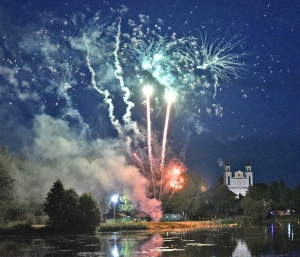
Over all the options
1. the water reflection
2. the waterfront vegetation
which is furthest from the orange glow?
the water reflection

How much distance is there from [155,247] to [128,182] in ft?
157

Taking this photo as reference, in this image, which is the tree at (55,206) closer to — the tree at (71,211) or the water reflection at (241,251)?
the tree at (71,211)

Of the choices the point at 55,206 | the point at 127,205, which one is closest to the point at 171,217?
the point at 127,205

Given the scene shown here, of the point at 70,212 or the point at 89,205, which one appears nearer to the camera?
the point at 70,212

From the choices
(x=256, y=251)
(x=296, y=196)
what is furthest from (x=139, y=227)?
(x=296, y=196)

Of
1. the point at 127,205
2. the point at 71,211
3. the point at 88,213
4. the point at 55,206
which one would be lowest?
the point at 127,205

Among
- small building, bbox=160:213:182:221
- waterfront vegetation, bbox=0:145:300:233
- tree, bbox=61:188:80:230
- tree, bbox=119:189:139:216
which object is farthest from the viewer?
small building, bbox=160:213:182:221

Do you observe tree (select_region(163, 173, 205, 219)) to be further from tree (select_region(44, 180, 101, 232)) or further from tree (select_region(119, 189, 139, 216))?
tree (select_region(44, 180, 101, 232))

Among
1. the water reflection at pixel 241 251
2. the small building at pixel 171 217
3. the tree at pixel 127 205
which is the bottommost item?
the small building at pixel 171 217

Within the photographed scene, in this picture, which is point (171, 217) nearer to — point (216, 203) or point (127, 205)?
point (127, 205)

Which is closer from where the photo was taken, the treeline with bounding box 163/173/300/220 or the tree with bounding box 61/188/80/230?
the tree with bounding box 61/188/80/230

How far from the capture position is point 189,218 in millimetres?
97938

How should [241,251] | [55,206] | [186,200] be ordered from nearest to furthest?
[241,251], [55,206], [186,200]

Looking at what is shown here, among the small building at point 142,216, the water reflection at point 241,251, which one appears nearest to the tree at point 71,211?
the water reflection at point 241,251
